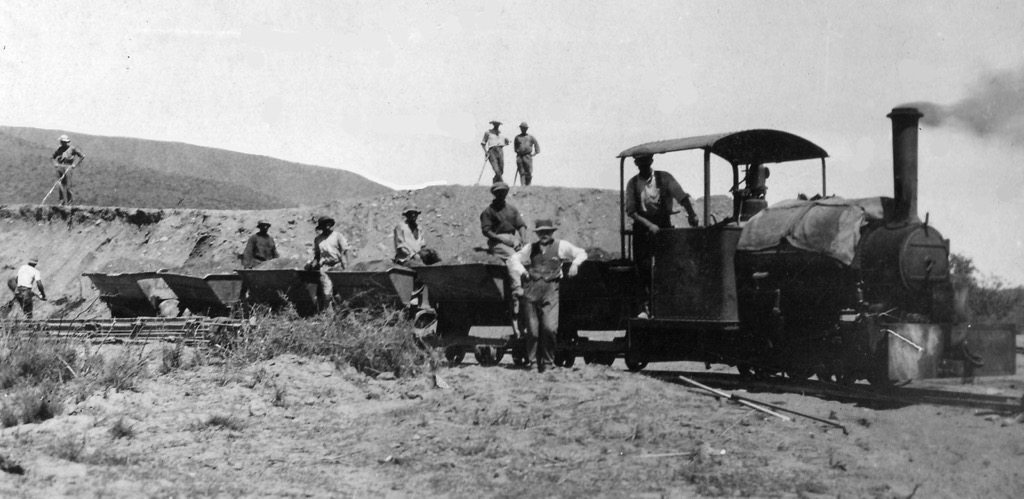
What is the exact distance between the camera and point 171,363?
1035 centimetres

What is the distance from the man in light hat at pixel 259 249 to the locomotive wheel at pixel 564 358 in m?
5.34

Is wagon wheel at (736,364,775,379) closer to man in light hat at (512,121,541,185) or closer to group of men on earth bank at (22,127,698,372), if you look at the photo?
group of men on earth bank at (22,127,698,372)

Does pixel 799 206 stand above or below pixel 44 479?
above

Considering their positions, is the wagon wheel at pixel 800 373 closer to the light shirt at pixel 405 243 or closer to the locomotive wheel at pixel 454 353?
the locomotive wheel at pixel 454 353

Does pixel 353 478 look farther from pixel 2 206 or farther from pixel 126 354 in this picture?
pixel 2 206

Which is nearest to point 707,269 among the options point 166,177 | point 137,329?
point 137,329

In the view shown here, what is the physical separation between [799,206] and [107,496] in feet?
24.1

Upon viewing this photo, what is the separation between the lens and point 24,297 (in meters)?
19.3

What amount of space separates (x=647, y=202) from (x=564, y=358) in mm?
2475

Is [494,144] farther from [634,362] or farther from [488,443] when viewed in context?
[488,443]

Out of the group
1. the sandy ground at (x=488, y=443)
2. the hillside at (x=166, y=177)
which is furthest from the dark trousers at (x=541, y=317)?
the hillside at (x=166, y=177)

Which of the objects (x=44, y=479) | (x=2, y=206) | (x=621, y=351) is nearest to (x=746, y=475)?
(x=44, y=479)

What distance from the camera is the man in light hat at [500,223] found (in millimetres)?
12055

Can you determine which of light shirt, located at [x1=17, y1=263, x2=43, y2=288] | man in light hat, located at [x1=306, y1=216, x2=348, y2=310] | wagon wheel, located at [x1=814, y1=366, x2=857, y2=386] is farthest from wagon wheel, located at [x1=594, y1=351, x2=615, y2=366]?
light shirt, located at [x1=17, y1=263, x2=43, y2=288]
